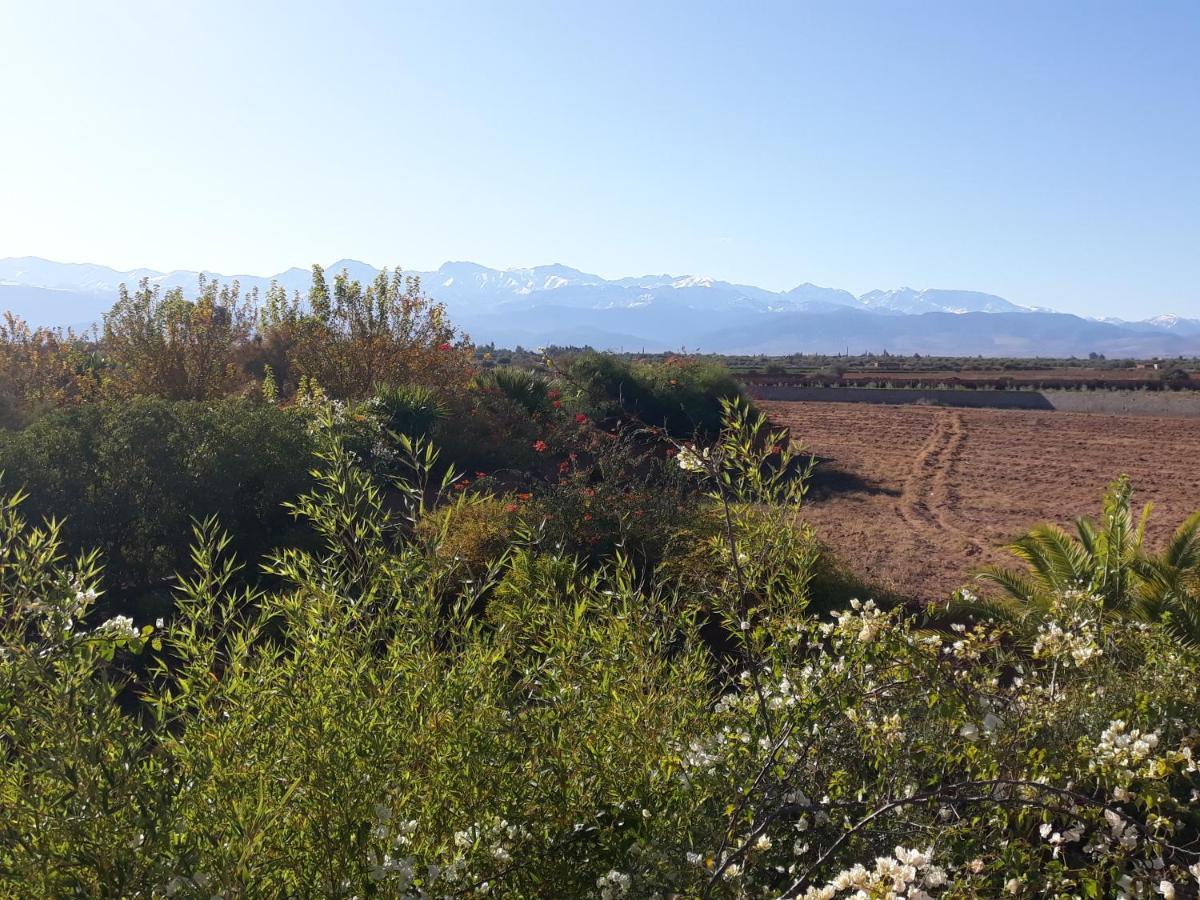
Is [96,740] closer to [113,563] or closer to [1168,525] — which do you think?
[113,563]

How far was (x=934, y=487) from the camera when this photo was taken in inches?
624

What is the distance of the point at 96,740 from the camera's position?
5.86ft

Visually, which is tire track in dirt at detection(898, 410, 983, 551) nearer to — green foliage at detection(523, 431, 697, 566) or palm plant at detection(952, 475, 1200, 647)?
palm plant at detection(952, 475, 1200, 647)

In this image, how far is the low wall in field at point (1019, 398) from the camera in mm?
29109

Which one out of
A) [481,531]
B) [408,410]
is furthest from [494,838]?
[408,410]

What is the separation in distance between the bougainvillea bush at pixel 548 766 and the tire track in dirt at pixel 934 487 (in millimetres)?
9289

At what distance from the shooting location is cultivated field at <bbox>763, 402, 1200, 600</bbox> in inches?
427

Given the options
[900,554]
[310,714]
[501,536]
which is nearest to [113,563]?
[501,536]

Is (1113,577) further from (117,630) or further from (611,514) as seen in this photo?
(117,630)

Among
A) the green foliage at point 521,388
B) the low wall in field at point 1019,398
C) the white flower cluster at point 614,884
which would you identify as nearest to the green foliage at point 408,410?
the green foliage at point 521,388

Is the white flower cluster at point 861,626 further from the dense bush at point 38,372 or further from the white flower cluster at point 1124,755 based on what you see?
the dense bush at point 38,372

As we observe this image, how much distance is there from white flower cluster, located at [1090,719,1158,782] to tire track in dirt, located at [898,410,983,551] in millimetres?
9433

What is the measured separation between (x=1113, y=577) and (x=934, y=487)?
32.7ft

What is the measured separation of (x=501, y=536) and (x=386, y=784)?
16.8ft
